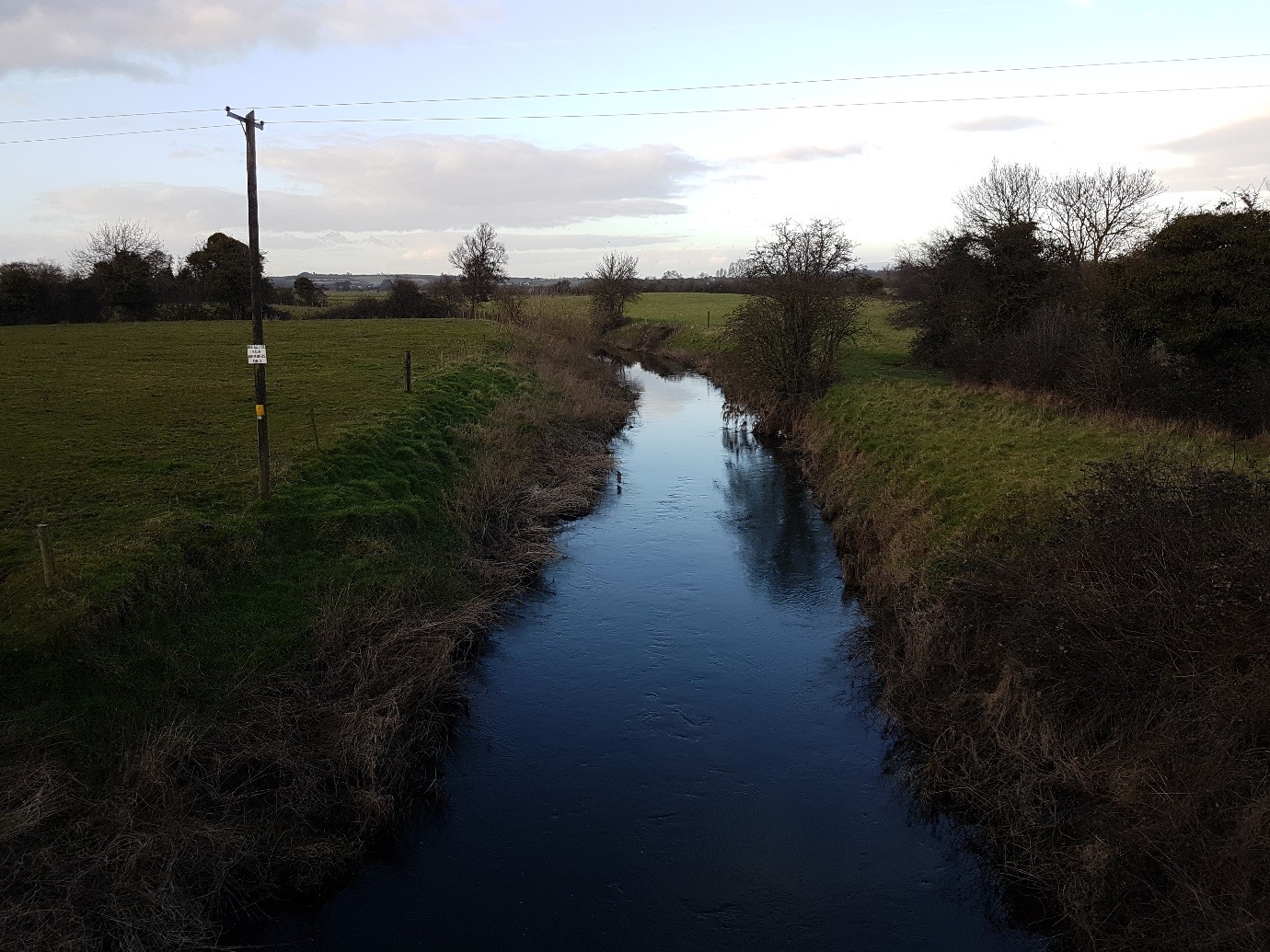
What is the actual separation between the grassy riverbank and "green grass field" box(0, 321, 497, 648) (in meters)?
0.08

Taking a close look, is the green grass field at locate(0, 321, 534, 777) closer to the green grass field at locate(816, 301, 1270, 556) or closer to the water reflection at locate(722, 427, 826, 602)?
the water reflection at locate(722, 427, 826, 602)

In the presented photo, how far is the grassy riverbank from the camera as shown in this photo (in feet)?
24.8

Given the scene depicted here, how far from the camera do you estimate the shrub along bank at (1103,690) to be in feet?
23.0

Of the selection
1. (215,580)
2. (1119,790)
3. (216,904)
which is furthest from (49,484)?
(1119,790)

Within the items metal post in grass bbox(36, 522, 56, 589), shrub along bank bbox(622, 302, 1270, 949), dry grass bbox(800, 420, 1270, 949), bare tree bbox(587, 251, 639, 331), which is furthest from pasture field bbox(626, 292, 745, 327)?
metal post in grass bbox(36, 522, 56, 589)

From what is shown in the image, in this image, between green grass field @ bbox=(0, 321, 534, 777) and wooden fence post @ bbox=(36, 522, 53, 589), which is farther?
wooden fence post @ bbox=(36, 522, 53, 589)

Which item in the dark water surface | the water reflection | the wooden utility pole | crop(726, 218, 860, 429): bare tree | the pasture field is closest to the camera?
the dark water surface

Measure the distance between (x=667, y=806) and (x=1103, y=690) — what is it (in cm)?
491

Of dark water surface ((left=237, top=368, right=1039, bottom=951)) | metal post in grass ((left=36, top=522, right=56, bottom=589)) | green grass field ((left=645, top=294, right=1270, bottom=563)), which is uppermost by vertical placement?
green grass field ((left=645, top=294, right=1270, bottom=563))

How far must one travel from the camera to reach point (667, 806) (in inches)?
375

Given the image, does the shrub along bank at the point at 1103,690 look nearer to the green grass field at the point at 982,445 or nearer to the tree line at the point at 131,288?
the green grass field at the point at 982,445

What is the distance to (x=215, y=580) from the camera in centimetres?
1191

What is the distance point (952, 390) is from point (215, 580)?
2340 centimetres

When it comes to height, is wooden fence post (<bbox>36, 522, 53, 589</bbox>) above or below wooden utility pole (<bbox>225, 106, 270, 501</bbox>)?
below
